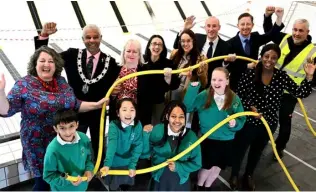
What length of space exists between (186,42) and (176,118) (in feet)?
2.42

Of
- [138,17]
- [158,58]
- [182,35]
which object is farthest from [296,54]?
[138,17]

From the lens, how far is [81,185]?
2000 mm

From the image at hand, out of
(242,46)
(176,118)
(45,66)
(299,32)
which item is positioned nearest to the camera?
(45,66)

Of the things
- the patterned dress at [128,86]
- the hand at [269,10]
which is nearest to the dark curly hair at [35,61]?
the patterned dress at [128,86]

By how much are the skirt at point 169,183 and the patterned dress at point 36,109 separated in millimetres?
771

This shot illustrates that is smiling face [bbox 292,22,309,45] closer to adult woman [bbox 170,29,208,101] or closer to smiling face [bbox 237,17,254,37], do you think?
smiling face [bbox 237,17,254,37]

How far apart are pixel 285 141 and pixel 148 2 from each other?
5.46m

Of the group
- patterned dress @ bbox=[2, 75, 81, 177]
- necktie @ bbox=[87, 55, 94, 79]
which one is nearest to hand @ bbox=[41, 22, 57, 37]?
necktie @ bbox=[87, 55, 94, 79]

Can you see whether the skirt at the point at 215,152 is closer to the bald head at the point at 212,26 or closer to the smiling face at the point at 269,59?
the smiling face at the point at 269,59

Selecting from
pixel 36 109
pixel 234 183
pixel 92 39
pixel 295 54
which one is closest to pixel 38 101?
pixel 36 109

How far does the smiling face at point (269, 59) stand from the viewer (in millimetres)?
2320

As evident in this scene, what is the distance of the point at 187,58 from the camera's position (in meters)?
2.56

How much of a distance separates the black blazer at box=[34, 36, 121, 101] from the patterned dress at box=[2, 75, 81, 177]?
0.77ft

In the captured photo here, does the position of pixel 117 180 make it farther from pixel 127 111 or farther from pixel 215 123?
pixel 215 123
